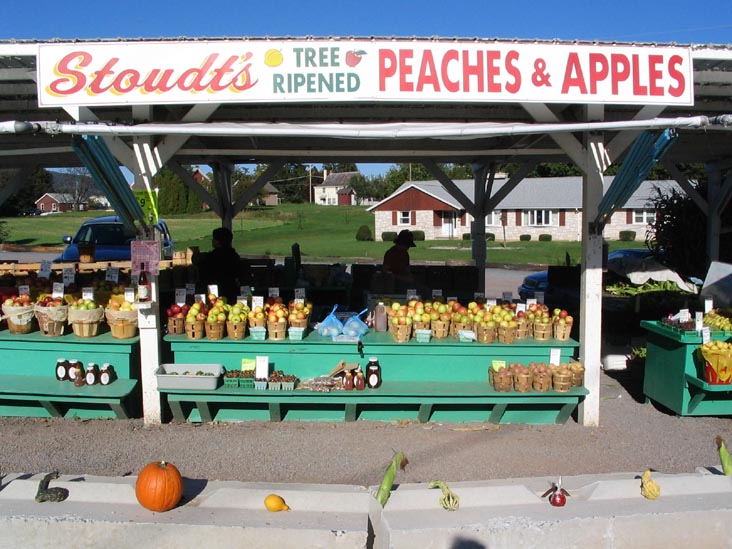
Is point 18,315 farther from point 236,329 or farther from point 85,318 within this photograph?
point 236,329

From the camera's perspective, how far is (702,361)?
22.6 feet

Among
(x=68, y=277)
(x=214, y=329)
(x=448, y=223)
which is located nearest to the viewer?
(x=214, y=329)

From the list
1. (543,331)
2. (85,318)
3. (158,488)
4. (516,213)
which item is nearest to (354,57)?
(543,331)

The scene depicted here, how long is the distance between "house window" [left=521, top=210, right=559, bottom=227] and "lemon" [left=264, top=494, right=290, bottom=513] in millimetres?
43148

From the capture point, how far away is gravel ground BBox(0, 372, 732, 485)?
594 cm

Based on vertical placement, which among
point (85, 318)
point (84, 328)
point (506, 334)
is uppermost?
point (85, 318)

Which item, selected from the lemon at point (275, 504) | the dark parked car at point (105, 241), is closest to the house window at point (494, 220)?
the dark parked car at point (105, 241)

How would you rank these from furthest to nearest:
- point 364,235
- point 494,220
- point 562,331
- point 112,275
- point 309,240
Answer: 1. point 494,220
2. point 364,235
3. point 309,240
4. point 112,275
5. point 562,331

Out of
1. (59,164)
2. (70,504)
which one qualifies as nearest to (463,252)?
(59,164)

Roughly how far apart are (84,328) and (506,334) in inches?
172

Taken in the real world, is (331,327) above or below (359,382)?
above

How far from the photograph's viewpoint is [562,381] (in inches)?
269

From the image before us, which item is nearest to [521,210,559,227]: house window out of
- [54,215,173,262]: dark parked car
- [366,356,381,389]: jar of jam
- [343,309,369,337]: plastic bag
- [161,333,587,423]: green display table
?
[54,215,173,262]: dark parked car

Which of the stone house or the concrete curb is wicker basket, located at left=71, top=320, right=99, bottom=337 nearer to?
the concrete curb
